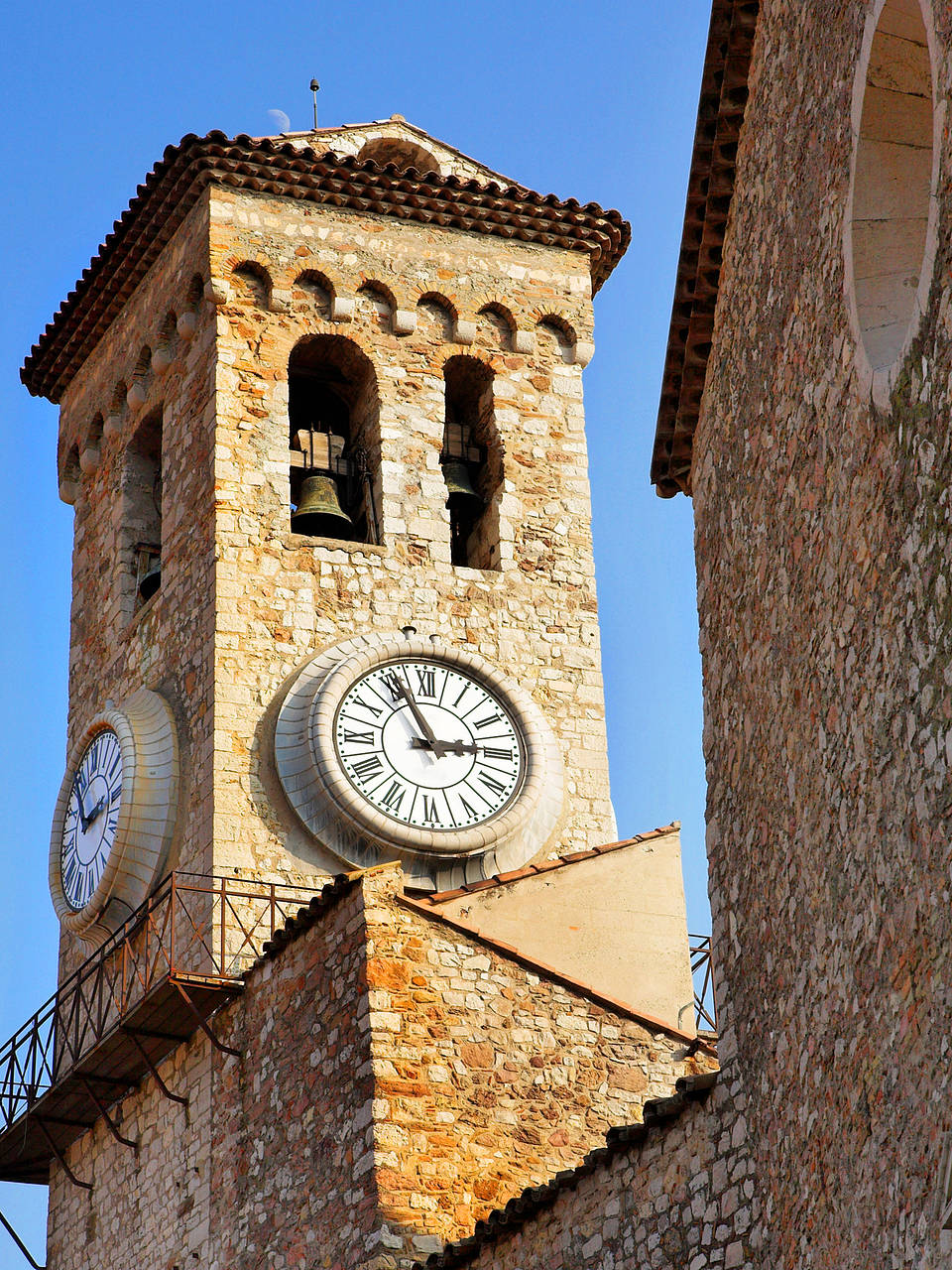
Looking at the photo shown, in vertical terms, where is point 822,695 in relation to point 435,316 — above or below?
below

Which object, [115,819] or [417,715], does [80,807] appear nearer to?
[115,819]

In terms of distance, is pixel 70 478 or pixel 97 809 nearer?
pixel 97 809

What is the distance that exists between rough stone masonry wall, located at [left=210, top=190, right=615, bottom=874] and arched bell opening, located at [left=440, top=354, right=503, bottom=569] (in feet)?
0.39

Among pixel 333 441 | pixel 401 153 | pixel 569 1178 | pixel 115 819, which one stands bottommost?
pixel 569 1178

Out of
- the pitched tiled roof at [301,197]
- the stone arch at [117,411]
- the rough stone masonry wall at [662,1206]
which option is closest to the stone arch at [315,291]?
the pitched tiled roof at [301,197]

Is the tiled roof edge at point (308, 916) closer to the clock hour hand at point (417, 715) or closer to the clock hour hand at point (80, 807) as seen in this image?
the clock hour hand at point (417, 715)

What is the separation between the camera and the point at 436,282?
1709 centimetres

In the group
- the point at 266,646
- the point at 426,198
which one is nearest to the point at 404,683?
the point at 266,646

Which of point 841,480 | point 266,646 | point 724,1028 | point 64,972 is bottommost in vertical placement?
point 724,1028

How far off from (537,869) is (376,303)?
18.4 feet

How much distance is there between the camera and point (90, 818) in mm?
15836

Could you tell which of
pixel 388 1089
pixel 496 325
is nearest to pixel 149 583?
pixel 496 325

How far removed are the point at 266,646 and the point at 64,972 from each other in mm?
3156

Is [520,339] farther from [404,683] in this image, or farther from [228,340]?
[404,683]
